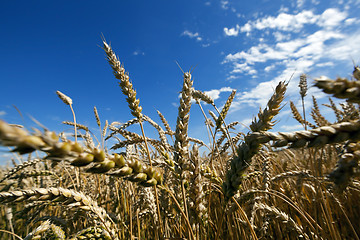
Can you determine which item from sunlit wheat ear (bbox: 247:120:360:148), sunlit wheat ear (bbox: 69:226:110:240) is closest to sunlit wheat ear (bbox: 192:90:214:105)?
sunlit wheat ear (bbox: 69:226:110:240)

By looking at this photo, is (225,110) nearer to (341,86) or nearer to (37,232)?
(341,86)

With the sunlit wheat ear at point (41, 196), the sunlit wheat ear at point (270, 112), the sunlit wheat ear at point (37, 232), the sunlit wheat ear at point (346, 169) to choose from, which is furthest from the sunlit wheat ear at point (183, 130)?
the sunlit wheat ear at point (37, 232)

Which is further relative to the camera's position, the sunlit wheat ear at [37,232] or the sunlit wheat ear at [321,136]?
the sunlit wheat ear at [37,232]

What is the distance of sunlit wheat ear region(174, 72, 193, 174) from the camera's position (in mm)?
1324

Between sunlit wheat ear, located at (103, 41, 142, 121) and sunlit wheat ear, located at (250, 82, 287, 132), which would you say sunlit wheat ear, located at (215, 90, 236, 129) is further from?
sunlit wheat ear, located at (250, 82, 287, 132)

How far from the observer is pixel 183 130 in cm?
143

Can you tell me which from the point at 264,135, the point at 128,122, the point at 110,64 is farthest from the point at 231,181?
the point at 128,122

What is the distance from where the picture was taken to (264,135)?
2.23 ft

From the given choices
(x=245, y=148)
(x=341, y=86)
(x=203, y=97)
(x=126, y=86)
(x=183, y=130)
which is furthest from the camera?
(x=203, y=97)

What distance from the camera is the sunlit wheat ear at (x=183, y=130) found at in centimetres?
132

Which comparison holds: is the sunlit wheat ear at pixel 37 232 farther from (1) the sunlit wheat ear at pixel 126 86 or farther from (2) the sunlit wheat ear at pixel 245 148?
(2) the sunlit wheat ear at pixel 245 148

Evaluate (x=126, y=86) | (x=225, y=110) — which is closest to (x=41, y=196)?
(x=126, y=86)

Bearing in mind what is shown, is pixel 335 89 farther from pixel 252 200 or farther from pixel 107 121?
pixel 107 121

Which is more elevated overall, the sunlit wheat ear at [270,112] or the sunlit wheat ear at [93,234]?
the sunlit wheat ear at [270,112]
